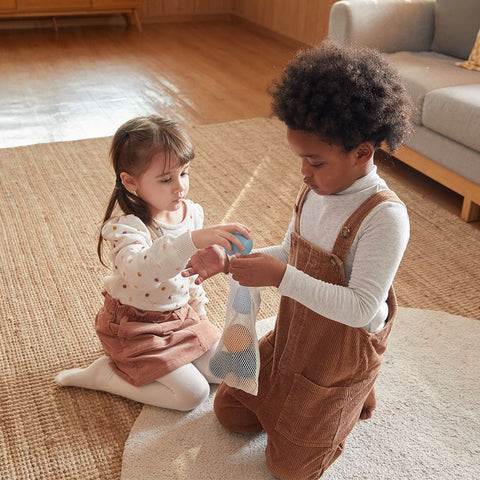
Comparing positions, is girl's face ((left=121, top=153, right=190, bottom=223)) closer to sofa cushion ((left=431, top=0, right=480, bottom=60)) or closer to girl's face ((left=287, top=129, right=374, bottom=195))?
girl's face ((left=287, top=129, right=374, bottom=195))

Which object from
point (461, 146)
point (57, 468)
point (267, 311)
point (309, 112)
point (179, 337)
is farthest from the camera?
point (461, 146)

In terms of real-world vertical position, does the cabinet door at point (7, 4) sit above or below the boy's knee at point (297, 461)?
below

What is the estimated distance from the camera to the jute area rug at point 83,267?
1408 millimetres

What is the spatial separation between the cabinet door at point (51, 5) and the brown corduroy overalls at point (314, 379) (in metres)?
4.31

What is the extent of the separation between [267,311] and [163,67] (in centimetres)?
291

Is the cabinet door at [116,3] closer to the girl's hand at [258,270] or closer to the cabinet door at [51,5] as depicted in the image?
the cabinet door at [51,5]

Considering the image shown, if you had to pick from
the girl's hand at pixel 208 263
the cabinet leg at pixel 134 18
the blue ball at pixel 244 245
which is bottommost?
the cabinet leg at pixel 134 18

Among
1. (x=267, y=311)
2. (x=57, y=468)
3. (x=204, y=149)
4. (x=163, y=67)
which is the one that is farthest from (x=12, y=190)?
(x=163, y=67)

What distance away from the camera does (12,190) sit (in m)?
2.50

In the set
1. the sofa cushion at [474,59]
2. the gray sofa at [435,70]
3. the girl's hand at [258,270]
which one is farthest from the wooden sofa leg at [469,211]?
the girl's hand at [258,270]

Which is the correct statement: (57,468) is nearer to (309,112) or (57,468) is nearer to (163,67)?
(309,112)

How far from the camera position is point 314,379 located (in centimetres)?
126

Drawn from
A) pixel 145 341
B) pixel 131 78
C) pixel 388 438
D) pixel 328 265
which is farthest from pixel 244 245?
pixel 131 78

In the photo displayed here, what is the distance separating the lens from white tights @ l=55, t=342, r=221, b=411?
146 cm
